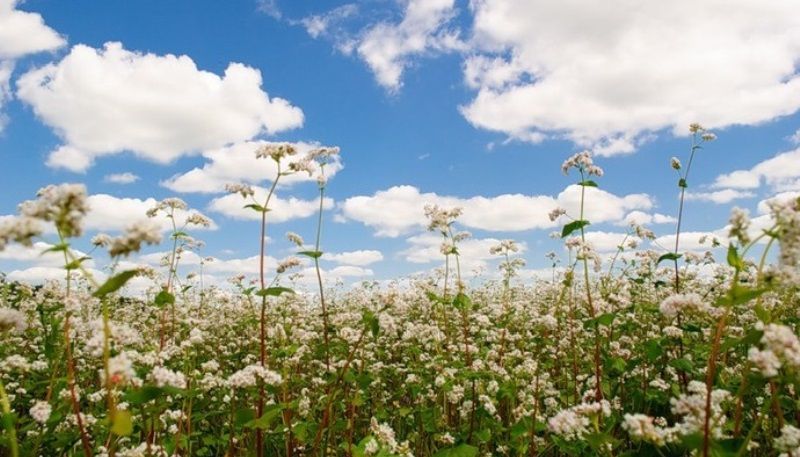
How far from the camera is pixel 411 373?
8938 mm

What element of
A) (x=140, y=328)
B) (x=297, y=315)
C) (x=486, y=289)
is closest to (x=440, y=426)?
(x=297, y=315)

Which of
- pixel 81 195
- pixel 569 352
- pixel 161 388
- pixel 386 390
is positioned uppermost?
pixel 81 195

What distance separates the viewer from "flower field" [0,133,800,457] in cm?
333

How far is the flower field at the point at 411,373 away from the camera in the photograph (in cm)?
333

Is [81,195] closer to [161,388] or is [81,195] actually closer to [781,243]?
[161,388]

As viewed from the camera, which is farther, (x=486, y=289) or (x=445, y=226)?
(x=486, y=289)

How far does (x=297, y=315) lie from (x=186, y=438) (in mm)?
4997

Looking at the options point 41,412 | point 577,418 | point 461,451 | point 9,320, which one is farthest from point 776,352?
point 41,412

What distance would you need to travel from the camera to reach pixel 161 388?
142 inches

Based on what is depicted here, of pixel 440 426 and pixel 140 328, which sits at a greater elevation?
pixel 140 328

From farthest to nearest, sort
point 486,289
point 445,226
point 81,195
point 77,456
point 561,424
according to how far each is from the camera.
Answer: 1. point 486,289
2. point 445,226
3. point 77,456
4. point 561,424
5. point 81,195

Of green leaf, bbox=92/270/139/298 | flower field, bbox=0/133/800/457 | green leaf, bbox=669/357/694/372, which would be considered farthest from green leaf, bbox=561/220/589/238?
green leaf, bbox=92/270/139/298

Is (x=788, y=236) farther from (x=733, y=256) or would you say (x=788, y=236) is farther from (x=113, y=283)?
(x=113, y=283)

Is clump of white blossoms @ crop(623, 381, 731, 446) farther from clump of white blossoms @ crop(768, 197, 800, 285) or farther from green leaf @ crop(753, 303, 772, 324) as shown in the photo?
clump of white blossoms @ crop(768, 197, 800, 285)
